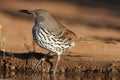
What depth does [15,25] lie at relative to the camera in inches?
796

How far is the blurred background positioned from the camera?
1758 centimetres

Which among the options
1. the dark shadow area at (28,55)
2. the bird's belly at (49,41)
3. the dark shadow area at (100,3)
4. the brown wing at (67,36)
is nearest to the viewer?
the bird's belly at (49,41)

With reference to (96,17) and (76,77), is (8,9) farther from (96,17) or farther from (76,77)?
(76,77)

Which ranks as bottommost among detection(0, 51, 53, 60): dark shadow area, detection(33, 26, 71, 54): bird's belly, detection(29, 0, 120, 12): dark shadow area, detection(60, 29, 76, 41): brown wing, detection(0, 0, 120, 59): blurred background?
detection(0, 51, 53, 60): dark shadow area

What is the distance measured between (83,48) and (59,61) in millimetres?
1608

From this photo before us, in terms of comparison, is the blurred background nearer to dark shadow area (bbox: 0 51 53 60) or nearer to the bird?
dark shadow area (bbox: 0 51 53 60)

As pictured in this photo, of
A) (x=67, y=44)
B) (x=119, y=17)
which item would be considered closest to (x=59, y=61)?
(x=67, y=44)

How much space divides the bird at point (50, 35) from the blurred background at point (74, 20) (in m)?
1.63

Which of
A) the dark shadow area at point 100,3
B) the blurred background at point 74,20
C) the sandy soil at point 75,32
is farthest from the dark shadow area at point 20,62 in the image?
the dark shadow area at point 100,3

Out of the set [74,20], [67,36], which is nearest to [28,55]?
[67,36]

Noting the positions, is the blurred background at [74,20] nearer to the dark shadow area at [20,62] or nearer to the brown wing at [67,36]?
the dark shadow area at [20,62]

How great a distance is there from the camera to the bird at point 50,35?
45.7 feet

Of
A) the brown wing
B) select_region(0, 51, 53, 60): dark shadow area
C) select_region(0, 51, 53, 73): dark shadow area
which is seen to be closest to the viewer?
the brown wing

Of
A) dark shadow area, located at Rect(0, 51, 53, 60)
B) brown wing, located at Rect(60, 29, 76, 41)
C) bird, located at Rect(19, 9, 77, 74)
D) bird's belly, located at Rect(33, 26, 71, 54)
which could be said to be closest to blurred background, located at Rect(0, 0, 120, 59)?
dark shadow area, located at Rect(0, 51, 53, 60)
